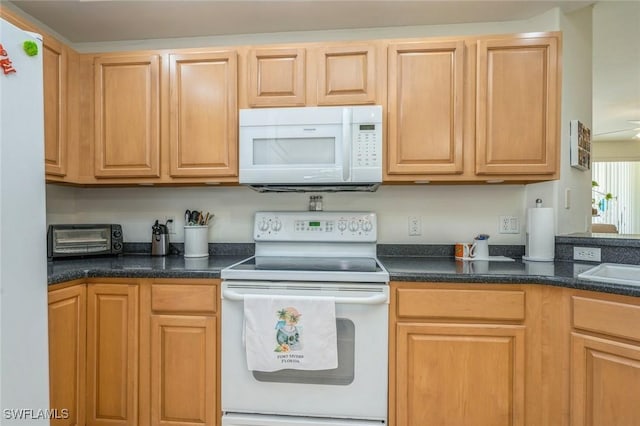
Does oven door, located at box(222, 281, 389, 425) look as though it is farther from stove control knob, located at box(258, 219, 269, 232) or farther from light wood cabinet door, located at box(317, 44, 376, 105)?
light wood cabinet door, located at box(317, 44, 376, 105)

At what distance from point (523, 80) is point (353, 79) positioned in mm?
868

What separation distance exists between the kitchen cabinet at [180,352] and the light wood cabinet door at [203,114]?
69 cm

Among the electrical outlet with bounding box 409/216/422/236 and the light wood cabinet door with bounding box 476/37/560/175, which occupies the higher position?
the light wood cabinet door with bounding box 476/37/560/175

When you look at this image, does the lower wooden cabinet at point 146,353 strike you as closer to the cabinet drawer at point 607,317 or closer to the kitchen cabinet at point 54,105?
the kitchen cabinet at point 54,105

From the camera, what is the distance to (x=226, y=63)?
1.93 meters

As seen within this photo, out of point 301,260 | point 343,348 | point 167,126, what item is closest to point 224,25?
point 167,126

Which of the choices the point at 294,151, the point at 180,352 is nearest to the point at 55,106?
the point at 294,151

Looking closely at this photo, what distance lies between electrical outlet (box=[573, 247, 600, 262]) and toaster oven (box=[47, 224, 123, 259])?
8.67ft

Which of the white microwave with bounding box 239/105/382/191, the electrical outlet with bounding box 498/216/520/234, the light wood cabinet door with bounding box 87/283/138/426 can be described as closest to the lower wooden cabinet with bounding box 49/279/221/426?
the light wood cabinet door with bounding box 87/283/138/426

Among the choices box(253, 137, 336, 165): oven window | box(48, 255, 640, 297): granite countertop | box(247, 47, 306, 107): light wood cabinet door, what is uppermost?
box(247, 47, 306, 107): light wood cabinet door

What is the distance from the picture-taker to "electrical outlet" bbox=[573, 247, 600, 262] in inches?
72.0

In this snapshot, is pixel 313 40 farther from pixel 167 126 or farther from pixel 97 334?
pixel 97 334

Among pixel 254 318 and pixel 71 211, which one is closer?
pixel 254 318

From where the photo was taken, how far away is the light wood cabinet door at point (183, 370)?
1631 mm
